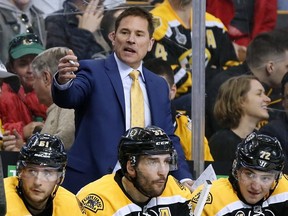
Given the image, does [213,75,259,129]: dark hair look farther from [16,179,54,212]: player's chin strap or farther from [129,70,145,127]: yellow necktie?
[16,179,54,212]: player's chin strap

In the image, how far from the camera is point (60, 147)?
5.70 meters

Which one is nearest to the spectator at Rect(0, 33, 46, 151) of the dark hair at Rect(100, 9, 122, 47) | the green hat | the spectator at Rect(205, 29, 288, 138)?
the green hat

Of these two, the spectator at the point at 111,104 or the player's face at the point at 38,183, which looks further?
the spectator at the point at 111,104

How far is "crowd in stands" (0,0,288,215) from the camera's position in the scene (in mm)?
5812

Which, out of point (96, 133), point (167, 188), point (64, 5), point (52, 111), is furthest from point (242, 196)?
point (64, 5)

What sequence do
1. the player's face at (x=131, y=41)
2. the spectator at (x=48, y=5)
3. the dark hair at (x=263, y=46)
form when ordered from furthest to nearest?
the dark hair at (x=263, y=46) → the spectator at (x=48, y=5) → the player's face at (x=131, y=41)

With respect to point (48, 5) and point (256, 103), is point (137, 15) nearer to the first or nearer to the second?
point (48, 5)

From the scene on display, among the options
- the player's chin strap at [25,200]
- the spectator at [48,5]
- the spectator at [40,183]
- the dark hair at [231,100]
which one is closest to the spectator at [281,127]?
the dark hair at [231,100]

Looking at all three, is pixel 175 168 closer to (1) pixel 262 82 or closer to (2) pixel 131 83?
(2) pixel 131 83

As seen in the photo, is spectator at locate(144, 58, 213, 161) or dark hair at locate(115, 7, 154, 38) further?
spectator at locate(144, 58, 213, 161)

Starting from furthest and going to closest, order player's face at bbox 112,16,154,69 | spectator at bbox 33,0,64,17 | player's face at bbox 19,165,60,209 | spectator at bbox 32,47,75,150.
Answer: spectator at bbox 33,0,64,17 → spectator at bbox 32,47,75,150 → player's face at bbox 112,16,154,69 → player's face at bbox 19,165,60,209

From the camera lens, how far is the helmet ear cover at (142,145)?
5793mm

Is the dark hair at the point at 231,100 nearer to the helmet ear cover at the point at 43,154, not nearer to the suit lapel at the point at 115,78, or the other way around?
the suit lapel at the point at 115,78

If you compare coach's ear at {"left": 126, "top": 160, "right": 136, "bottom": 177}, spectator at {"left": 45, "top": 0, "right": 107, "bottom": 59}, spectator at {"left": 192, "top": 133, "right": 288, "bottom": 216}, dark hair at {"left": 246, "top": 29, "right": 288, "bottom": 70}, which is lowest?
spectator at {"left": 192, "top": 133, "right": 288, "bottom": 216}
